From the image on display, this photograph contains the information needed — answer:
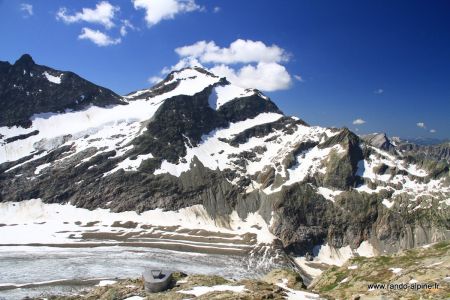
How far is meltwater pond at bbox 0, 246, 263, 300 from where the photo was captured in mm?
123906

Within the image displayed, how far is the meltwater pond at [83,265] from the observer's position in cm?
12391

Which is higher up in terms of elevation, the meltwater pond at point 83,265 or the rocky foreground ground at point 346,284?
the rocky foreground ground at point 346,284

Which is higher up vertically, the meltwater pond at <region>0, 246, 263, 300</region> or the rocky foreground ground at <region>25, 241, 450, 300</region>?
the rocky foreground ground at <region>25, 241, 450, 300</region>

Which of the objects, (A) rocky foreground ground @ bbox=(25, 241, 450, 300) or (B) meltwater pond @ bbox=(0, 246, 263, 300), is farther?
(B) meltwater pond @ bbox=(0, 246, 263, 300)

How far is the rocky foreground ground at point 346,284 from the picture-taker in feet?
136

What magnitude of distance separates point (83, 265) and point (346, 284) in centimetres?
11413

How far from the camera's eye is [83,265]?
147250 millimetres

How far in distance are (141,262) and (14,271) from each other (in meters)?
43.5

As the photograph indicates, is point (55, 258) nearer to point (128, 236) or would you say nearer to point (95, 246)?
point (95, 246)

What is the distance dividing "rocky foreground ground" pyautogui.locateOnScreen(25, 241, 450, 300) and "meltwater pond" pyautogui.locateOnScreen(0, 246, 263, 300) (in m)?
50.8

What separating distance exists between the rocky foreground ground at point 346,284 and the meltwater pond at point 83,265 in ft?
167

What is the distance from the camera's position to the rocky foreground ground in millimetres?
41438

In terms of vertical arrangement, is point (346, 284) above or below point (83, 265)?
above

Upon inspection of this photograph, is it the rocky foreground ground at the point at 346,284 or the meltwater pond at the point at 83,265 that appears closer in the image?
the rocky foreground ground at the point at 346,284
